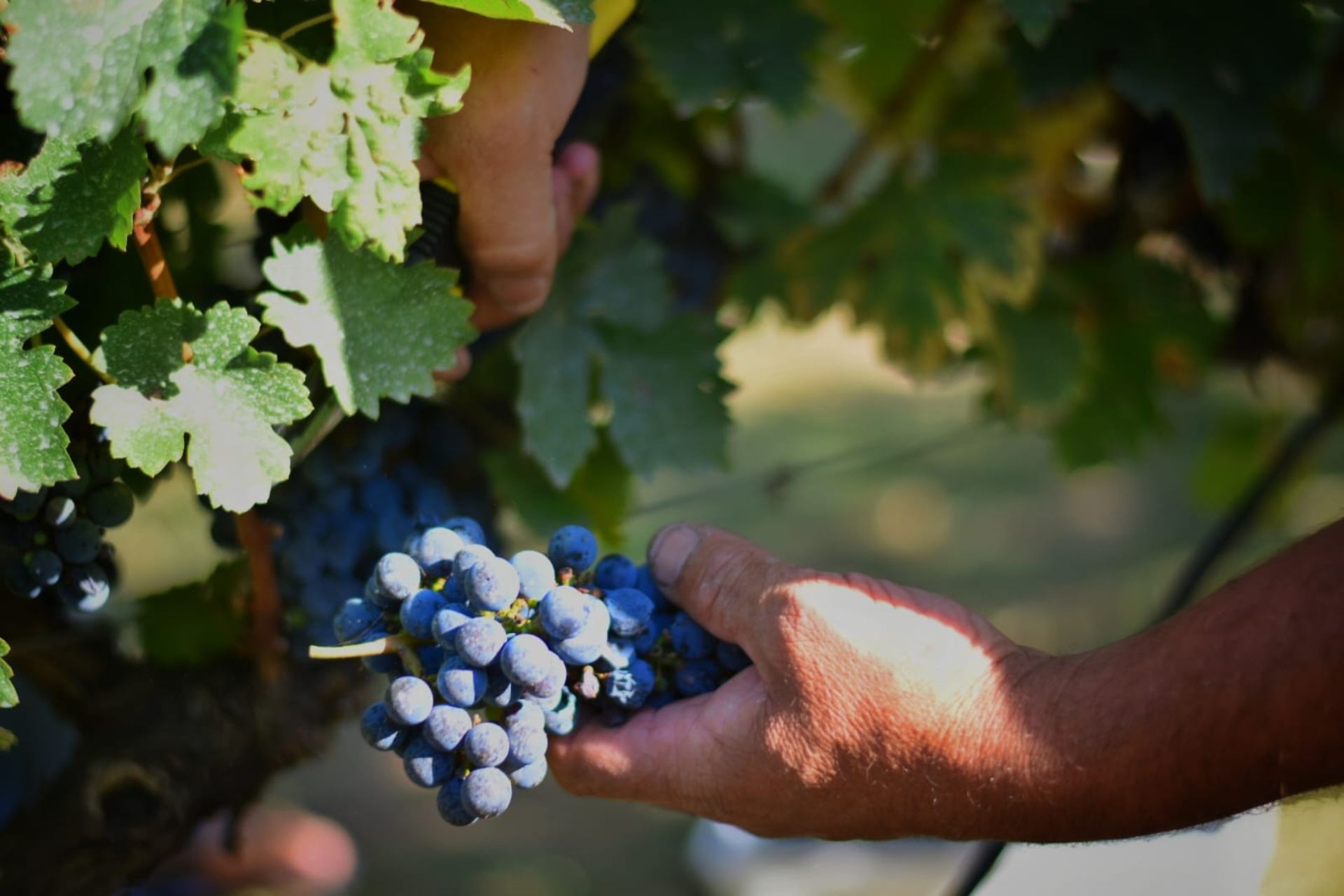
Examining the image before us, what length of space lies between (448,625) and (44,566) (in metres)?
0.32

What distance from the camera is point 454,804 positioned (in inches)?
26.8

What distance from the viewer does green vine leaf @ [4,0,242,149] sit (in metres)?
0.57

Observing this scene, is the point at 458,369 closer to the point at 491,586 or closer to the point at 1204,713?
the point at 491,586

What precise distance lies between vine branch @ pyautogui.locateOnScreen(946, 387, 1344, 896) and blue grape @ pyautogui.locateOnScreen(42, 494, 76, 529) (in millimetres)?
845

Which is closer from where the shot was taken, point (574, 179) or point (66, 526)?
point (66, 526)

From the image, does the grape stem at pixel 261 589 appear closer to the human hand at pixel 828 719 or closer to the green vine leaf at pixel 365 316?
the green vine leaf at pixel 365 316

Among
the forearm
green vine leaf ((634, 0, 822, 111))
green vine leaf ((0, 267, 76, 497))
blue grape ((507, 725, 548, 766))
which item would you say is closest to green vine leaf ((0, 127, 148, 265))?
green vine leaf ((0, 267, 76, 497))

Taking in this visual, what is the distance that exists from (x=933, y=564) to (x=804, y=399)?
26.5 inches

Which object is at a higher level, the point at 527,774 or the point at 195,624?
the point at 527,774

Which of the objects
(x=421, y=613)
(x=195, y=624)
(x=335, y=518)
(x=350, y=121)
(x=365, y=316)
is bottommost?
(x=195, y=624)

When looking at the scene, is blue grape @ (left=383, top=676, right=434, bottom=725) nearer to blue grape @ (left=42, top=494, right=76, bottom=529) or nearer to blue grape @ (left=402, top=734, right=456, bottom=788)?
blue grape @ (left=402, top=734, right=456, bottom=788)

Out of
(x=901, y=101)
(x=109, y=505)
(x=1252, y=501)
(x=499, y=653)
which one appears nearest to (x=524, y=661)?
(x=499, y=653)

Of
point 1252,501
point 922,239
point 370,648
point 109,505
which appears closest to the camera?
point 370,648

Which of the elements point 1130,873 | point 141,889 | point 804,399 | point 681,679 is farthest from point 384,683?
point 804,399
